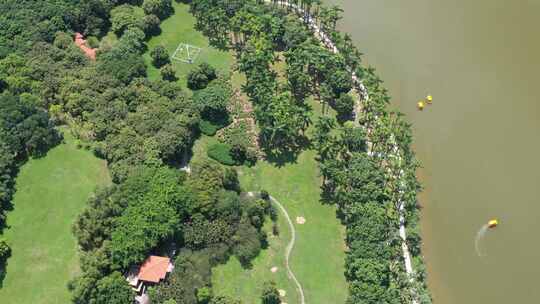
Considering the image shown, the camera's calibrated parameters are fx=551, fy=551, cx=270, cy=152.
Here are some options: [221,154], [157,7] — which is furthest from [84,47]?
[221,154]

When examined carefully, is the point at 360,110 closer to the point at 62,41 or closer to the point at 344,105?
the point at 344,105

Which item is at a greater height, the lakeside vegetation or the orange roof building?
the lakeside vegetation

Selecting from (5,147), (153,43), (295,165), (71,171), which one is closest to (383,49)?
(295,165)

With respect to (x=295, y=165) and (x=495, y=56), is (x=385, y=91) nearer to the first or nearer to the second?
(x=295, y=165)

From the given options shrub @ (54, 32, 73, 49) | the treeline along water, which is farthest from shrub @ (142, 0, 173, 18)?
the treeline along water

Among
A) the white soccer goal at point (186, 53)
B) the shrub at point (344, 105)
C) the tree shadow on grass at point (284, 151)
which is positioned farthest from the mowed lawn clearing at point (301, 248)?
the white soccer goal at point (186, 53)

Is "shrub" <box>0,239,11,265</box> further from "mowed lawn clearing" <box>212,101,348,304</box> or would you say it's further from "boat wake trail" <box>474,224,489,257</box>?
"boat wake trail" <box>474,224,489,257</box>
